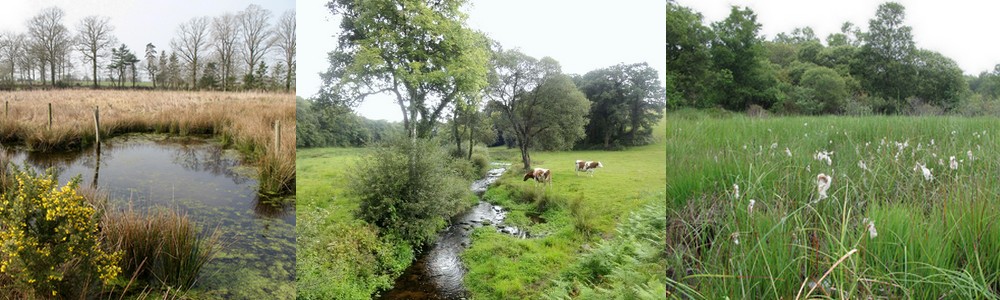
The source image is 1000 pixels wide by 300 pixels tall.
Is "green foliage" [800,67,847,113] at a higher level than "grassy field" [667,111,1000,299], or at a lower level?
higher

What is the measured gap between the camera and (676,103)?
1348 centimetres

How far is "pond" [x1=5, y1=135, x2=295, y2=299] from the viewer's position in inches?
234

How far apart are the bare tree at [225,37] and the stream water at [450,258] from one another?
19.8ft

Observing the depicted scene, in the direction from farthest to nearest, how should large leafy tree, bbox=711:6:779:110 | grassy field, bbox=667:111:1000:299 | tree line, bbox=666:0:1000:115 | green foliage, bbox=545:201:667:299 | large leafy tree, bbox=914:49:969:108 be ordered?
large leafy tree, bbox=914:49:969:108, large leafy tree, bbox=711:6:779:110, tree line, bbox=666:0:1000:115, green foliage, bbox=545:201:667:299, grassy field, bbox=667:111:1000:299

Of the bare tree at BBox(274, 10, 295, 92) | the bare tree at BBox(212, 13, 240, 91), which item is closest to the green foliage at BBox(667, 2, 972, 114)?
the bare tree at BBox(274, 10, 295, 92)

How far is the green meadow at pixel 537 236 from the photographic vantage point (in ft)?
11.2

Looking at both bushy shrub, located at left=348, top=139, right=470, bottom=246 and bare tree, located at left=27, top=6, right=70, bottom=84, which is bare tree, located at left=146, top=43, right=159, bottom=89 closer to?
bare tree, located at left=27, top=6, right=70, bottom=84

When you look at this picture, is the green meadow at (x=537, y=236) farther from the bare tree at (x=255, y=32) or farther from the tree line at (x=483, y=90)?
the bare tree at (x=255, y=32)

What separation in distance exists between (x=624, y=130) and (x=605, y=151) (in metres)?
0.19

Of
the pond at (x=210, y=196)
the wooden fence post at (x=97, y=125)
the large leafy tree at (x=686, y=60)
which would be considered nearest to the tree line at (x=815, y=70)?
the large leafy tree at (x=686, y=60)

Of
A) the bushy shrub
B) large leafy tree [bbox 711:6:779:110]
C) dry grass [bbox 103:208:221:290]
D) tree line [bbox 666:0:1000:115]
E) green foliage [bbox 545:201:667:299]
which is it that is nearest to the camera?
green foliage [bbox 545:201:667:299]

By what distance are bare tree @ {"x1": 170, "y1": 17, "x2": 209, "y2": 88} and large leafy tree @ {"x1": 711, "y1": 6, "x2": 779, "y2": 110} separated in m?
16.7

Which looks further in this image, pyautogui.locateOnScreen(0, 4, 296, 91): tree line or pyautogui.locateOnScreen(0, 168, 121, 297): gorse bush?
pyautogui.locateOnScreen(0, 4, 296, 91): tree line

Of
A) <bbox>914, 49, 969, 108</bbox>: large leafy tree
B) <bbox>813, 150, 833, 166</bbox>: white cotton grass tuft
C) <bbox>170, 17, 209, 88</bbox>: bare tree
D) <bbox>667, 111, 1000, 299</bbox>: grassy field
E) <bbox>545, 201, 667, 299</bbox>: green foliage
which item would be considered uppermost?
<bbox>914, 49, 969, 108</bbox>: large leafy tree
